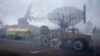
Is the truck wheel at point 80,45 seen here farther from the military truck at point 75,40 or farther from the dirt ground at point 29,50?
the dirt ground at point 29,50

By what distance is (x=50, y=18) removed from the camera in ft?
22.7

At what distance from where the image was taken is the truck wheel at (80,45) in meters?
6.58

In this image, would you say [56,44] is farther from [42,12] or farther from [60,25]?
[42,12]

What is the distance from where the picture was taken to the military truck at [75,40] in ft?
21.6

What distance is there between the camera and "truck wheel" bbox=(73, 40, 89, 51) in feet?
21.6

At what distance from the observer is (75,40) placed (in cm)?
675

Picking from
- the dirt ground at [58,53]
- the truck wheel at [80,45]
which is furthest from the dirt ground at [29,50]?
the truck wheel at [80,45]

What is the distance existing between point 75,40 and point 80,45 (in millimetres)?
276

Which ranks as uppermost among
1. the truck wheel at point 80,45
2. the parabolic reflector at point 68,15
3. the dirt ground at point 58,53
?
the parabolic reflector at point 68,15

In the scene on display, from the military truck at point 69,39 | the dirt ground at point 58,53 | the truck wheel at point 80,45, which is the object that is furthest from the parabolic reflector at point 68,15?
the dirt ground at point 58,53

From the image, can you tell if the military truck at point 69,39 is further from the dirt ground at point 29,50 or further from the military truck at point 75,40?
the dirt ground at point 29,50

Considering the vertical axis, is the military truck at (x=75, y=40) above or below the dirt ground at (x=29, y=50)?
above

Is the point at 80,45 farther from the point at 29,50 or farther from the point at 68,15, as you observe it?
the point at 29,50

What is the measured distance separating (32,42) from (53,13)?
54.5 inches
